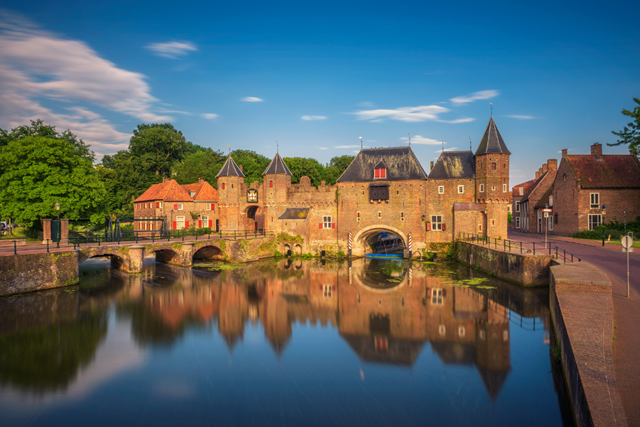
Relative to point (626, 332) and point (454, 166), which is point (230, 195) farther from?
point (626, 332)

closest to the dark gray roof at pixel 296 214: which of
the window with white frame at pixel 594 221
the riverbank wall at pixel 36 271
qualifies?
the riverbank wall at pixel 36 271

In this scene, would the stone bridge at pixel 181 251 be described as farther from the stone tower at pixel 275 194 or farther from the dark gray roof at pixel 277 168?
the dark gray roof at pixel 277 168

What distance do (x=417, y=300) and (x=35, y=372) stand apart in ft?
50.2

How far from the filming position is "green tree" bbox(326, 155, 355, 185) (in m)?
57.9

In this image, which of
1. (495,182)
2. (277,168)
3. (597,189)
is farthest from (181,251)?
(597,189)

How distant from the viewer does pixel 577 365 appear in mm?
6988

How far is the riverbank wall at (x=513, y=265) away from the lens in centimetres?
1864

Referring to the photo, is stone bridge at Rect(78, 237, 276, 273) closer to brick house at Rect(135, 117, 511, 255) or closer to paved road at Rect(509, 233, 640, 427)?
brick house at Rect(135, 117, 511, 255)

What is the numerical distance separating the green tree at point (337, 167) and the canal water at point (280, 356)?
36.8 meters

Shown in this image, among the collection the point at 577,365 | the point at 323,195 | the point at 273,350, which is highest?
the point at 323,195

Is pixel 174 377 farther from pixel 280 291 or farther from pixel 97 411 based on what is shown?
pixel 280 291

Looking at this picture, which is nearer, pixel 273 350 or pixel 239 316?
pixel 273 350

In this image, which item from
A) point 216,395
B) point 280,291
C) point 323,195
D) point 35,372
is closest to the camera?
point 216,395

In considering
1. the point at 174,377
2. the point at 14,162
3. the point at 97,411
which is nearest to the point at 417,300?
the point at 174,377
